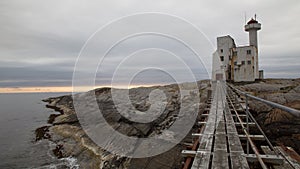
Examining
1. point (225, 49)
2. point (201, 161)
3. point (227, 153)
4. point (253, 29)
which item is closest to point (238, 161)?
point (227, 153)

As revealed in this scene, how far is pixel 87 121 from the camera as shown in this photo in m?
26.7

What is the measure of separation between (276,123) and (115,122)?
15820mm

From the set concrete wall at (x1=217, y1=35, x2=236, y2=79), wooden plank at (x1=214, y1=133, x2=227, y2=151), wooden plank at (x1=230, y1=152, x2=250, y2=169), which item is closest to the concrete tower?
concrete wall at (x1=217, y1=35, x2=236, y2=79)

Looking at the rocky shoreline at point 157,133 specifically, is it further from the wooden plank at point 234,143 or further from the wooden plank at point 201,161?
the wooden plank at point 234,143

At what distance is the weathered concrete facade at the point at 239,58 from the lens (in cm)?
3488

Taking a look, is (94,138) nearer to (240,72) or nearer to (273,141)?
(273,141)

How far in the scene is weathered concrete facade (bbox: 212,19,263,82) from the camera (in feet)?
114

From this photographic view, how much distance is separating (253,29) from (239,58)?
7141 millimetres

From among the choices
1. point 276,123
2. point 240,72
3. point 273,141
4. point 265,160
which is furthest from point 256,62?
point 265,160

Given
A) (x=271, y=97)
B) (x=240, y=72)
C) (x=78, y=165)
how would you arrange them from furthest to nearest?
(x=240, y=72)
(x=78, y=165)
(x=271, y=97)

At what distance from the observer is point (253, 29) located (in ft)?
124

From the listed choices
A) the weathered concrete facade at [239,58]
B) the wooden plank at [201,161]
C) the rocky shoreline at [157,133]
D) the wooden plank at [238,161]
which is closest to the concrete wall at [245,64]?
the weathered concrete facade at [239,58]

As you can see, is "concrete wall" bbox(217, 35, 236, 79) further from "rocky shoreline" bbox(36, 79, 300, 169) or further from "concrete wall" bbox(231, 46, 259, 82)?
"rocky shoreline" bbox(36, 79, 300, 169)

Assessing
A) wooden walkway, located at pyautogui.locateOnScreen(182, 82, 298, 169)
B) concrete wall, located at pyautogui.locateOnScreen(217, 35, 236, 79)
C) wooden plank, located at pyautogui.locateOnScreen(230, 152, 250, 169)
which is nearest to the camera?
wooden plank, located at pyautogui.locateOnScreen(230, 152, 250, 169)
